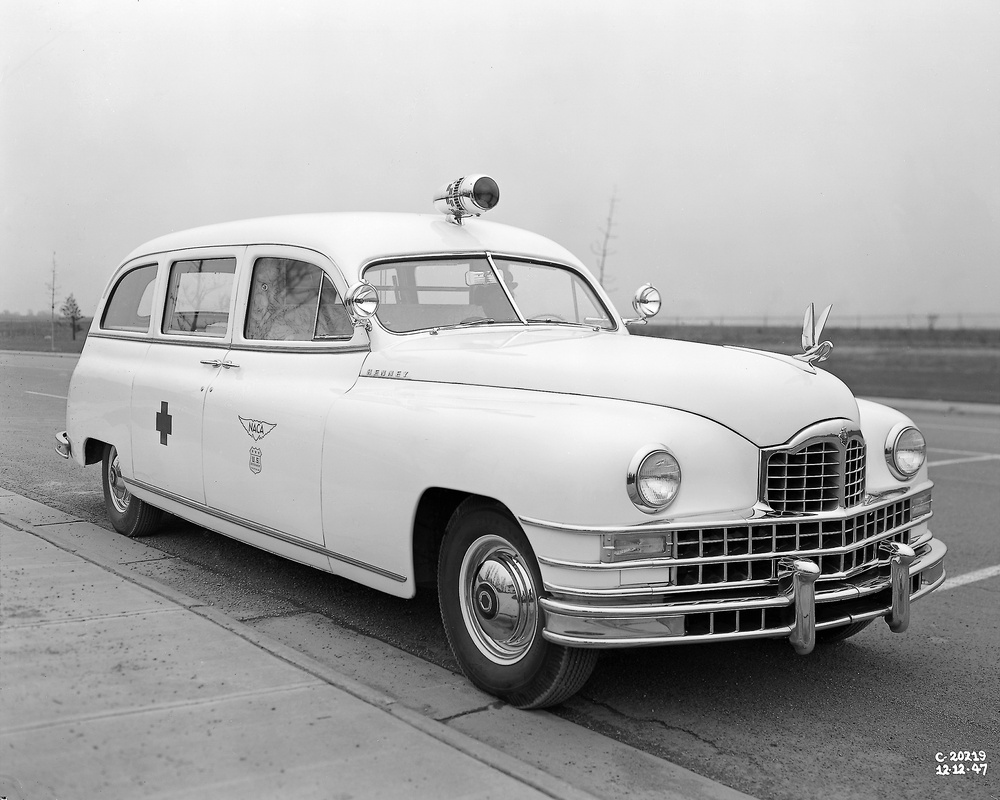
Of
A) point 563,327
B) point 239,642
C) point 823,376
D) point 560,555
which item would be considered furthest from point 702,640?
point 563,327

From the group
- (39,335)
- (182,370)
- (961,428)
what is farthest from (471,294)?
(961,428)

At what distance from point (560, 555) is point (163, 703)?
1.34 m

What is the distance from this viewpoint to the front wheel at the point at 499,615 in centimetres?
349

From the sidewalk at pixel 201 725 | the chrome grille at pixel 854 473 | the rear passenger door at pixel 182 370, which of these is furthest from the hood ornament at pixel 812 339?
the rear passenger door at pixel 182 370

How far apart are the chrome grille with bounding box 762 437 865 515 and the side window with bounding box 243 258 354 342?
2.00m

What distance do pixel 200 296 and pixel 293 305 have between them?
3.24ft

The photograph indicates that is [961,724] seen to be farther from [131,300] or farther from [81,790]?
[131,300]

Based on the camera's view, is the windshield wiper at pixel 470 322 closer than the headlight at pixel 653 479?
No

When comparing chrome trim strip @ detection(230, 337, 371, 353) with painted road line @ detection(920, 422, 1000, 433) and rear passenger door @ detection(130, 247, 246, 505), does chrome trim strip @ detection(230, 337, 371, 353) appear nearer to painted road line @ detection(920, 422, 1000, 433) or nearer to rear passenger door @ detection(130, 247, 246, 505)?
rear passenger door @ detection(130, 247, 246, 505)

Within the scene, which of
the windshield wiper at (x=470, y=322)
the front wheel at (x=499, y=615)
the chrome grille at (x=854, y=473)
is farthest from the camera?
the windshield wiper at (x=470, y=322)

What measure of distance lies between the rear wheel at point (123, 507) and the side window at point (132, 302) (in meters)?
0.78

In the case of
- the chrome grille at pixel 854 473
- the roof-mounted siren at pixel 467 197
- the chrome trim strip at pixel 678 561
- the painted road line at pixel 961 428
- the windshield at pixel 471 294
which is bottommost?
the painted road line at pixel 961 428

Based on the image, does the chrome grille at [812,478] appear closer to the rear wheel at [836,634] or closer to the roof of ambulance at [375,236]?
the rear wheel at [836,634]

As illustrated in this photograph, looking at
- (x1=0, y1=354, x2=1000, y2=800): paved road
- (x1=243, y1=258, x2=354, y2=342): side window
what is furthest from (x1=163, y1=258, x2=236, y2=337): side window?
(x1=0, y1=354, x2=1000, y2=800): paved road
